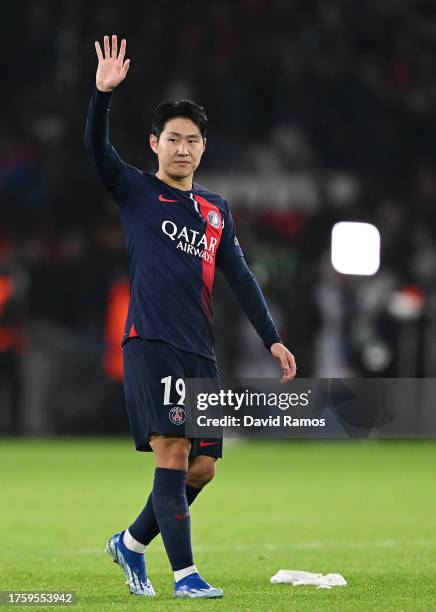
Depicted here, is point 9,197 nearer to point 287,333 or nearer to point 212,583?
point 287,333

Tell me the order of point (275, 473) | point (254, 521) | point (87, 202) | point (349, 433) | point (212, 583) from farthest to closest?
point (87, 202) → point (275, 473) → point (254, 521) → point (212, 583) → point (349, 433)

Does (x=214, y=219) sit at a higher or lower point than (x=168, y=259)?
higher

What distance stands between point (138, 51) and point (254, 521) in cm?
1195

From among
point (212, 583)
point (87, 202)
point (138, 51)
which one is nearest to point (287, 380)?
point (212, 583)

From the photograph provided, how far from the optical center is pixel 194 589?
5184 mm

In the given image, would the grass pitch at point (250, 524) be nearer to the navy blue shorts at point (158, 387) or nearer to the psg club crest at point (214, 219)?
the navy blue shorts at point (158, 387)

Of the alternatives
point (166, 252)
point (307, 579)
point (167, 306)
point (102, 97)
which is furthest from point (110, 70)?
point (307, 579)

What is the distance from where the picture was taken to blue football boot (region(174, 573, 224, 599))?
17.0 feet

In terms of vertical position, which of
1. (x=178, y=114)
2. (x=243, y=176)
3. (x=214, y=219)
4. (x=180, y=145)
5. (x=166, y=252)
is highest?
(x=243, y=176)

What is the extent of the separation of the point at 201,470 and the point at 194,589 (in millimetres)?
494

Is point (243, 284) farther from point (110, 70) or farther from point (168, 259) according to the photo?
point (110, 70)

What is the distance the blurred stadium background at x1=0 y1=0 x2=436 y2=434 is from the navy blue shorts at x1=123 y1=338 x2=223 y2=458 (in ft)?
32.9

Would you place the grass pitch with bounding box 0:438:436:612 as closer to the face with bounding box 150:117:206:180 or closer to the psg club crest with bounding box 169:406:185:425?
the psg club crest with bounding box 169:406:185:425

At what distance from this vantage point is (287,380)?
5.33 metres
